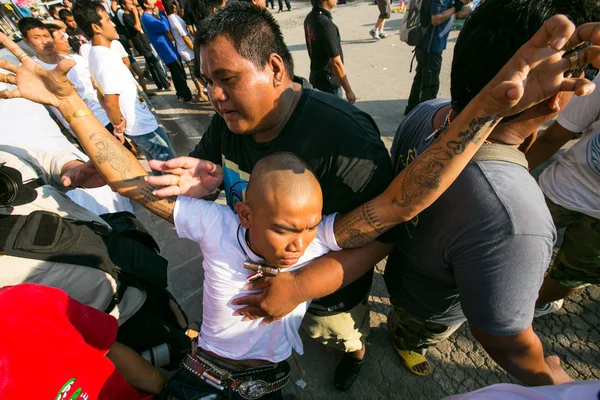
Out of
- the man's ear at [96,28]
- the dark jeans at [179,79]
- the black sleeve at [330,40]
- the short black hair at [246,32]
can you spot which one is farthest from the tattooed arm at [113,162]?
the dark jeans at [179,79]

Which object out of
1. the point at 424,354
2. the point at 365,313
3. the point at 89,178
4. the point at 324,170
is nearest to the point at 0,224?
the point at 89,178

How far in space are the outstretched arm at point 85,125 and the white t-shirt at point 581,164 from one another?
2.37m

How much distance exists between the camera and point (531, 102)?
84 cm

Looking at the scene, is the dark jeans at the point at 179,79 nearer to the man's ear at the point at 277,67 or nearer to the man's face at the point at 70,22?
the man's face at the point at 70,22

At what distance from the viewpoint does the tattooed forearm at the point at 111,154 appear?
4.59 feet

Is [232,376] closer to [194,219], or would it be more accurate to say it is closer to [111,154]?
[194,219]

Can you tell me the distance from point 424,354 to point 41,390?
2.30 m

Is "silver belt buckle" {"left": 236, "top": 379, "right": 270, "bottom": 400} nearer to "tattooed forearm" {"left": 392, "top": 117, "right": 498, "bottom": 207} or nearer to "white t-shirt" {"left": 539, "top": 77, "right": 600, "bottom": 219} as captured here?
"tattooed forearm" {"left": 392, "top": 117, "right": 498, "bottom": 207}

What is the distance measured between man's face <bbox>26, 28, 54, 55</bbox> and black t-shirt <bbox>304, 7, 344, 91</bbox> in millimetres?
3543

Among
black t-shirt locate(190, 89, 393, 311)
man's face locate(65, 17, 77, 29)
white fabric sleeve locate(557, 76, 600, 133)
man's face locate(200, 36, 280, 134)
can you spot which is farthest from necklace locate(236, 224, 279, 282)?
man's face locate(65, 17, 77, 29)

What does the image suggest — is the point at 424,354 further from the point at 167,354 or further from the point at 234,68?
the point at 234,68

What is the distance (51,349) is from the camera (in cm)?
101

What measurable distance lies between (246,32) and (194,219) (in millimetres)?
916

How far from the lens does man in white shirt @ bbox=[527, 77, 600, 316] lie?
1710 mm
